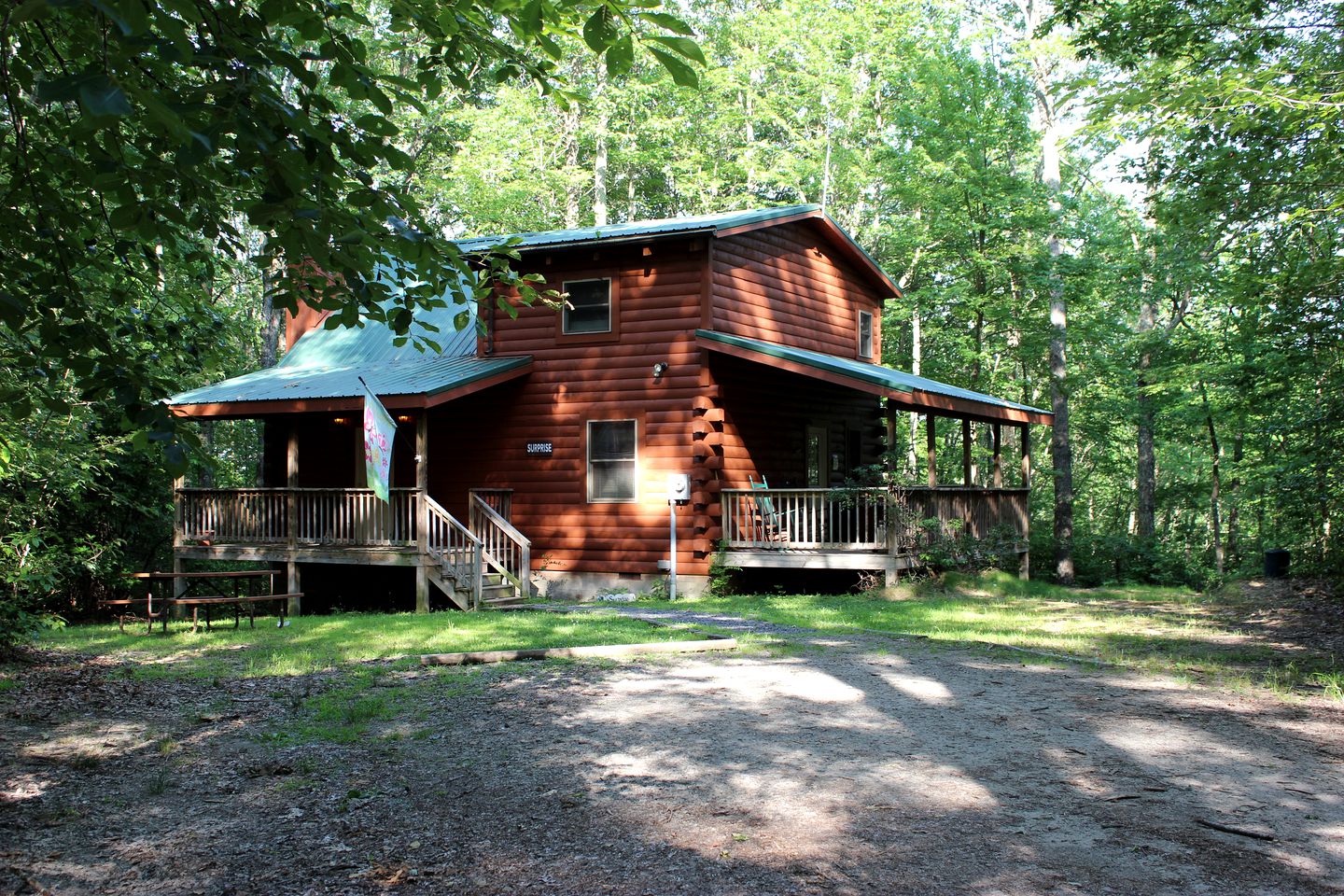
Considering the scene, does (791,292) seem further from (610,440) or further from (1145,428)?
(1145,428)

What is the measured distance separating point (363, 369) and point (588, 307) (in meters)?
4.63

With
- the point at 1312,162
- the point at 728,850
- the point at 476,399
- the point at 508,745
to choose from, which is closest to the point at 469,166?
the point at 476,399

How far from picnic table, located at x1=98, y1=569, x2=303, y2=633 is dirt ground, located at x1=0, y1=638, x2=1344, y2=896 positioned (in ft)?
16.6

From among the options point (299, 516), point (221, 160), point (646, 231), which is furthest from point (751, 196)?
point (221, 160)

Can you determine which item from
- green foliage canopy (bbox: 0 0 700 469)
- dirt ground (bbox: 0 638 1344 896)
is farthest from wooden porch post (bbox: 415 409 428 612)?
green foliage canopy (bbox: 0 0 700 469)

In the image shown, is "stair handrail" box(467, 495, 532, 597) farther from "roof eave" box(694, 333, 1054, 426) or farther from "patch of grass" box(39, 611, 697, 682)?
"roof eave" box(694, 333, 1054, 426)

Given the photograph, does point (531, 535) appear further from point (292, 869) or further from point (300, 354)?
point (292, 869)

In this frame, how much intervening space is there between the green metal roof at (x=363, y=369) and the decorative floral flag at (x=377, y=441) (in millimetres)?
1542

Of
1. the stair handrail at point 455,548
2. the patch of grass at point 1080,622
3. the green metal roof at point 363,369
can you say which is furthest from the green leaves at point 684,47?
the stair handrail at point 455,548

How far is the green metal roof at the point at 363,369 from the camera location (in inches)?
643

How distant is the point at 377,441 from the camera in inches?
522

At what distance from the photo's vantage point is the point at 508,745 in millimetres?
6230

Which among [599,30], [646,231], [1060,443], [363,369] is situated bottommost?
[1060,443]

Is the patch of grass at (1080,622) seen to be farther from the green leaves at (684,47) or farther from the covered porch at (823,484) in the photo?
the green leaves at (684,47)
